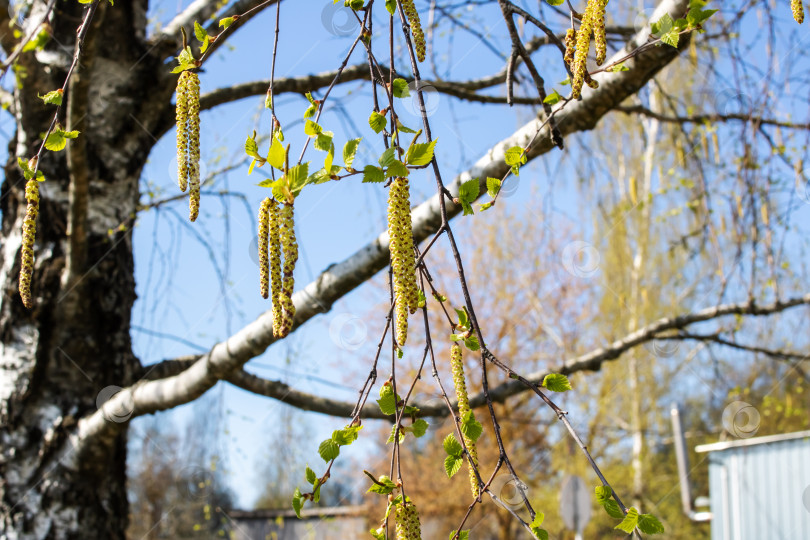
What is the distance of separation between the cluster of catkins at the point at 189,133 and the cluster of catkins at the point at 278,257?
6.7 inches

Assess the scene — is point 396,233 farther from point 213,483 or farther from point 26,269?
point 213,483

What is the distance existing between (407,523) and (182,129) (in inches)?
21.7

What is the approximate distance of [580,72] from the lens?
86 cm

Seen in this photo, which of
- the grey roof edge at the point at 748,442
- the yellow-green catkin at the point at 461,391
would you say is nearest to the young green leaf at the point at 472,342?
the yellow-green catkin at the point at 461,391

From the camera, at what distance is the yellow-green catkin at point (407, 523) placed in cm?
75

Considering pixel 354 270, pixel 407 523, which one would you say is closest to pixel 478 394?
pixel 354 270

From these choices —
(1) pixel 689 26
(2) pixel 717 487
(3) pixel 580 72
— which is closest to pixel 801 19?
(1) pixel 689 26

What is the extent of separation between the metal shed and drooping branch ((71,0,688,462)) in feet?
21.2

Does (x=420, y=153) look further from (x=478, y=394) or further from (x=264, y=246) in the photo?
(x=478, y=394)

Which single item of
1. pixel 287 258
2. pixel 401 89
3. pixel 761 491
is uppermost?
pixel 761 491

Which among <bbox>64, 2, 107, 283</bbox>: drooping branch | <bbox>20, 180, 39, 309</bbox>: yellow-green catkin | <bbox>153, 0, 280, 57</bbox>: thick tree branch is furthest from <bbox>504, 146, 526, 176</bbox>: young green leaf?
<bbox>153, 0, 280, 57</bbox>: thick tree branch

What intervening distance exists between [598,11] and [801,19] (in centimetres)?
25

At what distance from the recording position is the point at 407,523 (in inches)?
30.0

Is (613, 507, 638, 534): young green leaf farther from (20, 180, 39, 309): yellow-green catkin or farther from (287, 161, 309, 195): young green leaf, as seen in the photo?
(20, 180, 39, 309): yellow-green catkin
